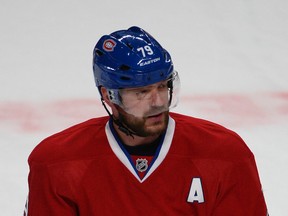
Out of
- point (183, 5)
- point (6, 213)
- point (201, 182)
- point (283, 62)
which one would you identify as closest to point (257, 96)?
point (283, 62)

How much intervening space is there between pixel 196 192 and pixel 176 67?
2.23 m

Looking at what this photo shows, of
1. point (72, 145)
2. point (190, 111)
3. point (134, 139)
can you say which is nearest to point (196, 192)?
point (134, 139)

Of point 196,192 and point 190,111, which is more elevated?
point 190,111

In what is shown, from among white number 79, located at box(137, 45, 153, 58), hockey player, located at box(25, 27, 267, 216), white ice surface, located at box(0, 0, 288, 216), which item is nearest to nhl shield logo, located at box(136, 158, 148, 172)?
hockey player, located at box(25, 27, 267, 216)

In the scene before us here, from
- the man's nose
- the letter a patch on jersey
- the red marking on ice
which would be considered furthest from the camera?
the red marking on ice

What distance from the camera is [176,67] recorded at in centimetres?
462

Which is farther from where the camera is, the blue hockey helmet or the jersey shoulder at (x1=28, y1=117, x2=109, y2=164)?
the jersey shoulder at (x1=28, y1=117, x2=109, y2=164)

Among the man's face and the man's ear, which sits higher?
the man's ear

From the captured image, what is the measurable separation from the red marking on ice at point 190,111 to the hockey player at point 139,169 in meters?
1.64

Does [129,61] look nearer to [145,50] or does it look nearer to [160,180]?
[145,50]

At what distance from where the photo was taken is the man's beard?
2367mm

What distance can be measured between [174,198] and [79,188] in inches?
11.7

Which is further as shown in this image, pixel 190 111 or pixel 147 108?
pixel 190 111

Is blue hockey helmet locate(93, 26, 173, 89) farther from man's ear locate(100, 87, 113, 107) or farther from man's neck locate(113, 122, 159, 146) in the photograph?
man's neck locate(113, 122, 159, 146)
